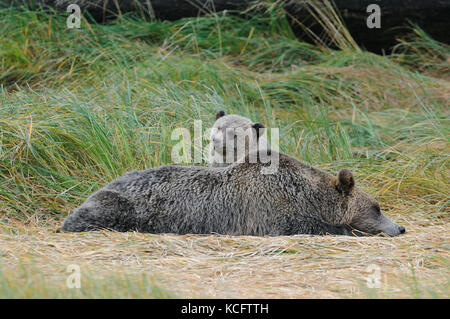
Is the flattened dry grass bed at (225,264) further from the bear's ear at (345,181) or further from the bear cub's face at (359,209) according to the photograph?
the bear's ear at (345,181)

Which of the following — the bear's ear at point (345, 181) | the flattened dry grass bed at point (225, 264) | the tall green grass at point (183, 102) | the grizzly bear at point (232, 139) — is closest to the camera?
the flattened dry grass bed at point (225, 264)

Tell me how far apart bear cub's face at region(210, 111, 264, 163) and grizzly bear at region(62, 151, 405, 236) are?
121 cm

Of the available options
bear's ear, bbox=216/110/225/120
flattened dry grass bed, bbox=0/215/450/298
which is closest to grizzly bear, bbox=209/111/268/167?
bear's ear, bbox=216/110/225/120

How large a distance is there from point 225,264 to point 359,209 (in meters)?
1.74

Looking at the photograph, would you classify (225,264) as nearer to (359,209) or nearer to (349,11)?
(359,209)

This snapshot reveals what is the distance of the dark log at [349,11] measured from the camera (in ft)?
37.1

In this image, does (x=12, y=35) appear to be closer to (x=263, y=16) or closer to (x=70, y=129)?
(x=70, y=129)

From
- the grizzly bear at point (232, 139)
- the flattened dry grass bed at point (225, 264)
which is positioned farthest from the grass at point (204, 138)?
the grizzly bear at point (232, 139)

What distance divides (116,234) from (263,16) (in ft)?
26.3

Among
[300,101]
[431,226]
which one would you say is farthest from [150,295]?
[300,101]

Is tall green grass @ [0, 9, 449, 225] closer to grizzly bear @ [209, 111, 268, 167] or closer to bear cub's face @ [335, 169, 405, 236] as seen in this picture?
grizzly bear @ [209, 111, 268, 167]

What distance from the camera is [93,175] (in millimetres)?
6355

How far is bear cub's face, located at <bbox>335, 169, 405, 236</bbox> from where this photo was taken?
5.34m

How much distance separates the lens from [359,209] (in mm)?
5406
